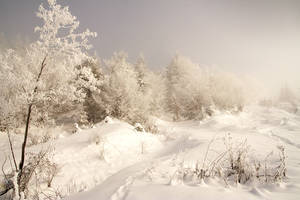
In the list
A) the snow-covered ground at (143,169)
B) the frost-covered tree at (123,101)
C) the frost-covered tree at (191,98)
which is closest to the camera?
the snow-covered ground at (143,169)

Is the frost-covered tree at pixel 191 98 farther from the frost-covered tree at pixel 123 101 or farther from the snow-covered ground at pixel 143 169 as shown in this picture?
the snow-covered ground at pixel 143 169

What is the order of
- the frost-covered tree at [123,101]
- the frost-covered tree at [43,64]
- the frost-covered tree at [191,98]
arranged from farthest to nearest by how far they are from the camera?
the frost-covered tree at [191,98] < the frost-covered tree at [123,101] < the frost-covered tree at [43,64]

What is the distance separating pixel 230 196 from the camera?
5.24 ft

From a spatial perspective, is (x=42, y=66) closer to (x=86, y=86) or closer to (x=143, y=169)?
(x=86, y=86)

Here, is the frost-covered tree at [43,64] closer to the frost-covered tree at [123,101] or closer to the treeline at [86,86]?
the treeline at [86,86]

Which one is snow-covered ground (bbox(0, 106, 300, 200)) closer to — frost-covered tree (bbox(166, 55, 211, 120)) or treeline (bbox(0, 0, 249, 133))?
treeline (bbox(0, 0, 249, 133))

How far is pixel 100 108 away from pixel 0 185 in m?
9.67

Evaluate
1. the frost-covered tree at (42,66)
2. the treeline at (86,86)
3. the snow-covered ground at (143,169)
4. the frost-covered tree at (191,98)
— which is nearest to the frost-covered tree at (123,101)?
the treeline at (86,86)

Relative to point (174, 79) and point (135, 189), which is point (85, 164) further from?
point (174, 79)

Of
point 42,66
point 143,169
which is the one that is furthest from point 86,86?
point 143,169

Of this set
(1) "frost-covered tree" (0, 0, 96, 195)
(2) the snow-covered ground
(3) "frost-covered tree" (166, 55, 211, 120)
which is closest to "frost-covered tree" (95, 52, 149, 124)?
(2) the snow-covered ground

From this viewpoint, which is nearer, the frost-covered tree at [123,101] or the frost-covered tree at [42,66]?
the frost-covered tree at [42,66]

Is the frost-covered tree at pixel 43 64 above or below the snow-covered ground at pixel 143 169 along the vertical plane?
above

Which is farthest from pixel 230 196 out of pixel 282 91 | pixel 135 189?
pixel 282 91
